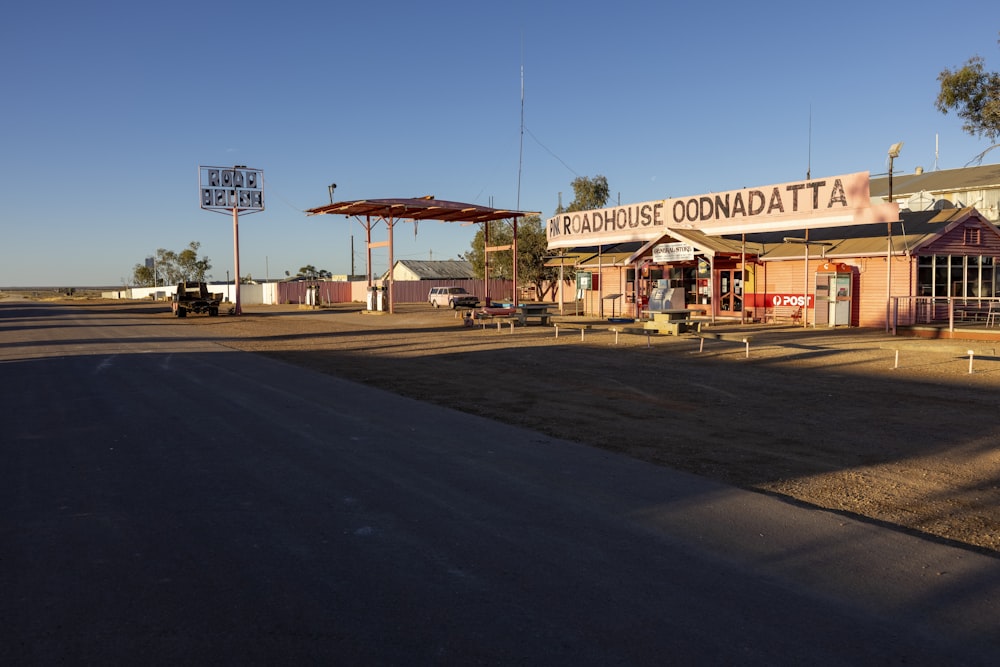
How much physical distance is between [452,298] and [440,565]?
50.4m

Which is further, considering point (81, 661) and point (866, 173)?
point (866, 173)

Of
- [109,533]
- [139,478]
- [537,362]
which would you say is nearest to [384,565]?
[109,533]

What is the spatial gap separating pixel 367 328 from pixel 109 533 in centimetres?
2787

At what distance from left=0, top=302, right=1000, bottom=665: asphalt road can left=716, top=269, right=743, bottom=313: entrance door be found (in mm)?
26731

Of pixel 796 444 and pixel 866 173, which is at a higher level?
pixel 866 173

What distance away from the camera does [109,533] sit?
5.54 meters

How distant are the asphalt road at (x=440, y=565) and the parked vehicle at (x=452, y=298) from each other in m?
44.3

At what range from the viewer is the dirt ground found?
6984 mm

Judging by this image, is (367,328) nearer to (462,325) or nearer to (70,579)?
(462,325)

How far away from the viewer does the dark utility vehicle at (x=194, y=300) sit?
46.8m

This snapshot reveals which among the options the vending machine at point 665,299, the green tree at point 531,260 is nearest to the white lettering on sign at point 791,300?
the vending machine at point 665,299

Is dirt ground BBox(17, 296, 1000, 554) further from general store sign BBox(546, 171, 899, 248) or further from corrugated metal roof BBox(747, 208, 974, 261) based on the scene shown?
corrugated metal roof BBox(747, 208, 974, 261)

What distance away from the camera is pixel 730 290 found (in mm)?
33812

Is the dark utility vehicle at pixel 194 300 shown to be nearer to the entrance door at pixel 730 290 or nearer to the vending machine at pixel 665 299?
the vending machine at pixel 665 299
